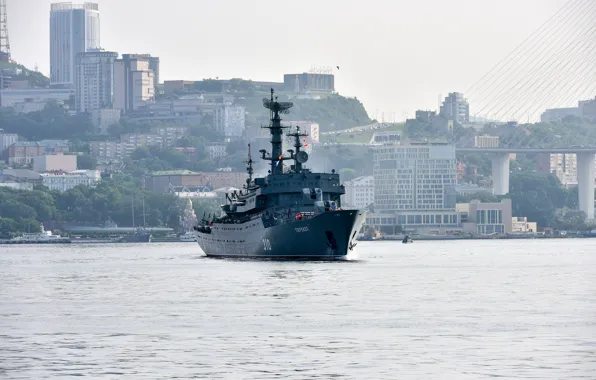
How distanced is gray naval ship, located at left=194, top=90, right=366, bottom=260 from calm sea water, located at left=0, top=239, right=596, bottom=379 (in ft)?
52.1

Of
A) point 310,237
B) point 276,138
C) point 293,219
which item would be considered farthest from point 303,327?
point 276,138

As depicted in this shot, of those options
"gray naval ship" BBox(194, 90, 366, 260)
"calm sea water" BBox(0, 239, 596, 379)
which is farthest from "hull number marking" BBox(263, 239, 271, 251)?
"calm sea water" BBox(0, 239, 596, 379)

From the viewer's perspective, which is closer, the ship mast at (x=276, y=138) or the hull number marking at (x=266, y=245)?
the hull number marking at (x=266, y=245)

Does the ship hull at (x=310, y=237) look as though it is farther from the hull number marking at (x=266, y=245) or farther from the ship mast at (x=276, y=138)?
the ship mast at (x=276, y=138)

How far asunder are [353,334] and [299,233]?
47.8 m

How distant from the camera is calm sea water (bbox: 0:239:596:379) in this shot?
41875 mm

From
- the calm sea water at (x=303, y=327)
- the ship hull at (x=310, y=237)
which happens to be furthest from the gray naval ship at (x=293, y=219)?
the calm sea water at (x=303, y=327)

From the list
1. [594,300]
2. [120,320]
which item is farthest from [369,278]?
[120,320]

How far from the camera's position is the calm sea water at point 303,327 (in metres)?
41.9

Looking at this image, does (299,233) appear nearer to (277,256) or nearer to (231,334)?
(277,256)

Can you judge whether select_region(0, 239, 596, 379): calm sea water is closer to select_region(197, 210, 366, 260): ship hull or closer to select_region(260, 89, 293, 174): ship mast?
select_region(197, 210, 366, 260): ship hull

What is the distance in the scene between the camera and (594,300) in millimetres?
60125

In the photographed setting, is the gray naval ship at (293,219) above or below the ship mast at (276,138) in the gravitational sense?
below

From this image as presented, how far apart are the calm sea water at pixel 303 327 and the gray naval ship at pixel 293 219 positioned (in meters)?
15.9
